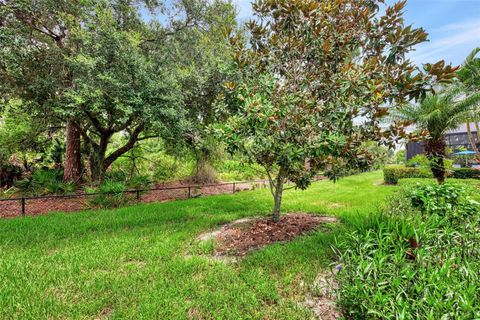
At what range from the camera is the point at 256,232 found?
4.66m

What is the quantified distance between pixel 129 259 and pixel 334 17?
5.55 m

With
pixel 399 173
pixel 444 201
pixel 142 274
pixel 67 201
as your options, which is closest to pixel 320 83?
pixel 444 201

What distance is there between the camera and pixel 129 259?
11.8 ft

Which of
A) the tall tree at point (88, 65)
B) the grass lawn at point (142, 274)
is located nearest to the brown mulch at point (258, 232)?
the grass lawn at point (142, 274)

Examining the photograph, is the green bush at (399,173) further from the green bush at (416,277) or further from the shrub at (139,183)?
the shrub at (139,183)

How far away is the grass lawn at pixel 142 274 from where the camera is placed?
239 centimetres

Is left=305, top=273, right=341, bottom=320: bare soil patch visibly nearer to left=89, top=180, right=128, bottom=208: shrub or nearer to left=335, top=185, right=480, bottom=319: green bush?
left=335, top=185, right=480, bottom=319: green bush

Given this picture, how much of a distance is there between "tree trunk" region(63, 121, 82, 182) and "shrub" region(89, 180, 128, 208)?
3.03 meters

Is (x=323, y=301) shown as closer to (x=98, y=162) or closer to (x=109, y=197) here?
(x=109, y=197)

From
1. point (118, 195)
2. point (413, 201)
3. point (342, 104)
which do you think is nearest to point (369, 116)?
→ point (342, 104)

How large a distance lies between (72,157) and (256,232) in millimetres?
9174

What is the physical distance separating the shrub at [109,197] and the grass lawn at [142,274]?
1951 mm

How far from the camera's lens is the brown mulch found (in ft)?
13.3

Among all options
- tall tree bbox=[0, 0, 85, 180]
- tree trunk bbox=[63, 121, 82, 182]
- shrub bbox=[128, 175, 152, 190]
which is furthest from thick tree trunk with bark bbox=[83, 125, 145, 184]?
tall tree bbox=[0, 0, 85, 180]
